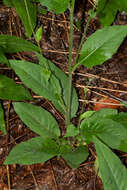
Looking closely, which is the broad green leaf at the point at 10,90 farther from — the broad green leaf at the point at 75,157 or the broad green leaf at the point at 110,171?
the broad green leaf at the point at 110,171

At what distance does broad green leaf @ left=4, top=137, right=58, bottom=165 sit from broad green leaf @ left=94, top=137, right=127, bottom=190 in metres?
0.33

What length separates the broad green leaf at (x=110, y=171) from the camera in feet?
2.88

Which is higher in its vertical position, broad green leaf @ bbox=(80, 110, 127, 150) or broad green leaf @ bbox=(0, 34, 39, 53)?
broad green leaf @ bbox=(0, 34, 39, 53)

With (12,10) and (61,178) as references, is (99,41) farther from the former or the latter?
(12,10)

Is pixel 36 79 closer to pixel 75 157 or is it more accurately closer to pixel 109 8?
pixel 75 157

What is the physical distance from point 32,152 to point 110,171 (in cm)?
39

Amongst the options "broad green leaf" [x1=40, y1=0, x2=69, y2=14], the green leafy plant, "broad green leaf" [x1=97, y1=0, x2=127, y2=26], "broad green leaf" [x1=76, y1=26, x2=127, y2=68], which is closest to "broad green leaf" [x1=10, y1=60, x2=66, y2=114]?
the green leafy plant

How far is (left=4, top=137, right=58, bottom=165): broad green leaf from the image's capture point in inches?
43.5

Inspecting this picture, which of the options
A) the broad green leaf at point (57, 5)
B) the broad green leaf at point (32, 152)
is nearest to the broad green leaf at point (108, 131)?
the broad green leaf at point (32, 152)

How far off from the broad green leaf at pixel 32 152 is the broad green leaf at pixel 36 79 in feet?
0.72

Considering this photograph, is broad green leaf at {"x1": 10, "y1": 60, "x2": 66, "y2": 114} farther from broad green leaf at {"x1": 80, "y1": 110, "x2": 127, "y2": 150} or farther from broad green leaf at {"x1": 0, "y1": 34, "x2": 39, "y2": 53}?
broad green leaf at {"x1": 80, "y1": 110, "x2": 127, "y2": 150}

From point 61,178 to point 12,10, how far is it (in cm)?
113

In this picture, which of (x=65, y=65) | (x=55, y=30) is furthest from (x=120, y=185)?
(x=55, y=30)

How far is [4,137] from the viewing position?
1.40 meters
